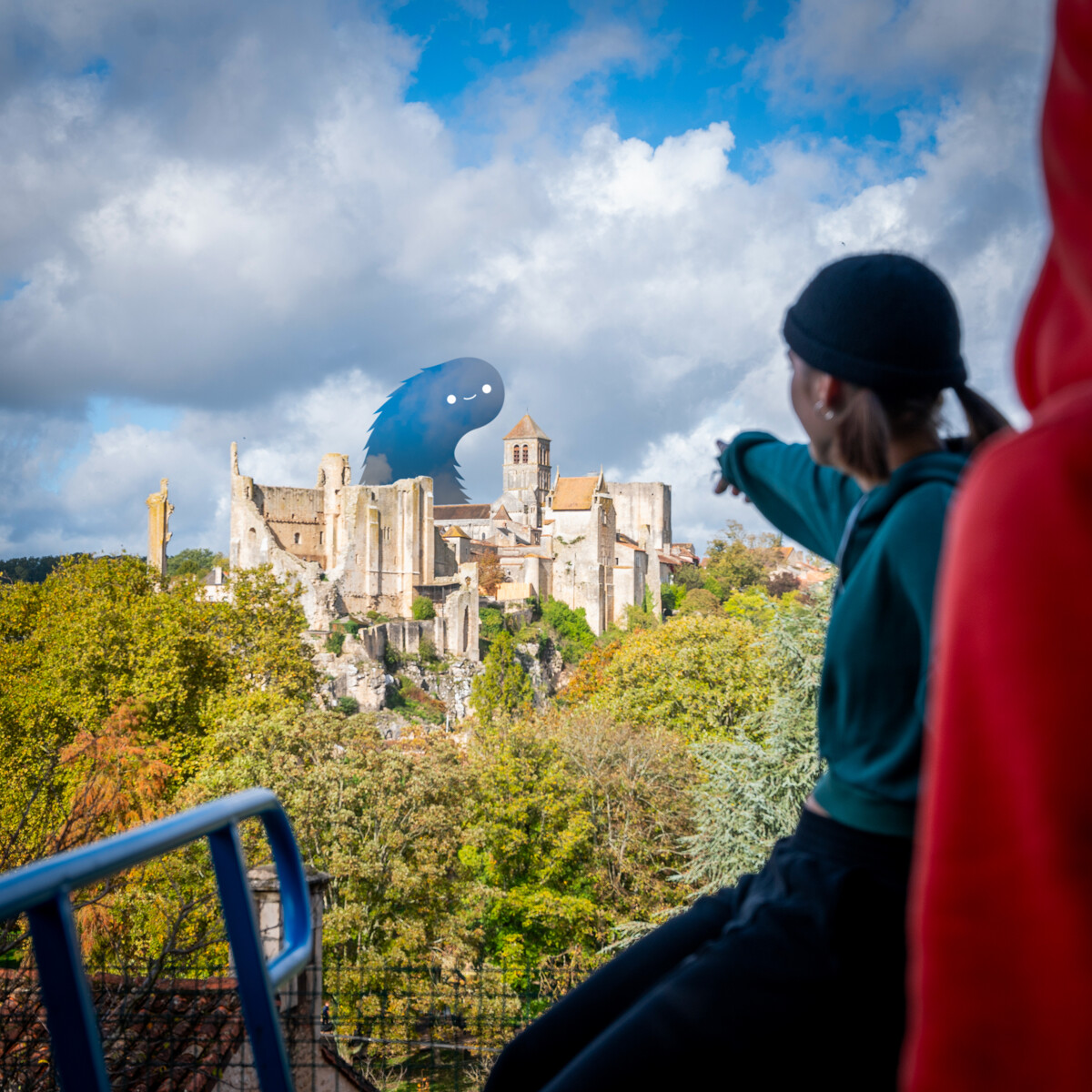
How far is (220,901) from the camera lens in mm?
1462

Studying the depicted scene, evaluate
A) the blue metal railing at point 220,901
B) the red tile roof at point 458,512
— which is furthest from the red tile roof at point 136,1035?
the red tile roof at point 458,512

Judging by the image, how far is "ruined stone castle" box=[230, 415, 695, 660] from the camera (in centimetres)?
4406

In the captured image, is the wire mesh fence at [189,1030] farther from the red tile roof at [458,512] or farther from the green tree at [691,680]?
the red tile roof at [458,512]

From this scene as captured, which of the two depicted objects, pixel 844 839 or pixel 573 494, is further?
pixel 573 494

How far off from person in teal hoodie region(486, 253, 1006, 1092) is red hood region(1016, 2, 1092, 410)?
0.58 m

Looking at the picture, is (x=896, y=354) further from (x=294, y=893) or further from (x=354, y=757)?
(x=354, y=757)

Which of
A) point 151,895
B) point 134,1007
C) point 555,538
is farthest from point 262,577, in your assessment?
point 555,538

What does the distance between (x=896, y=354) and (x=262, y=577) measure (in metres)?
30.4

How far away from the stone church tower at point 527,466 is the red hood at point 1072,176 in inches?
2994

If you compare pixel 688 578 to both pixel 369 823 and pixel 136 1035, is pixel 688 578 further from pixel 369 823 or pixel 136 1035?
pixel 136 1035

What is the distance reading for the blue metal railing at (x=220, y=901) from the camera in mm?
1106

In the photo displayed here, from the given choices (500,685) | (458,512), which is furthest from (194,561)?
(500,685)

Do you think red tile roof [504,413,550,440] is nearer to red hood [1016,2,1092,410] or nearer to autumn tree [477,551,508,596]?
autumn tree [477,551,508,596]

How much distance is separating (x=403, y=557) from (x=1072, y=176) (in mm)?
47176
